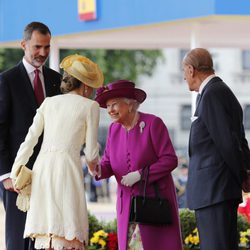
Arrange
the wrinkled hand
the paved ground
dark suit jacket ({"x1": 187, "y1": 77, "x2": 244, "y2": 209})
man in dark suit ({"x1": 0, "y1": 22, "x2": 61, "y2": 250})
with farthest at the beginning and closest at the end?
the paved ground
man in dark suit ({"x1": 0, "y1": 22, "x2": 61, "y2": 250})
the wrinkled hand
dark suit jacket ({"x1": 187, "y1": 77, "x2": 244, "y2": 209})

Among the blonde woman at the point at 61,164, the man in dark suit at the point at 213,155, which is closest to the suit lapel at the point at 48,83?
the blonde woman at the point at 61,164

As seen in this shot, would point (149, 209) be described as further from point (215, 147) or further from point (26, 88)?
point (26, 88)

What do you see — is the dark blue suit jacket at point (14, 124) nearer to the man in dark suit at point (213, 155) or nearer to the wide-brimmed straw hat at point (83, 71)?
the wide-brimmed straw hat at point (83, 71)

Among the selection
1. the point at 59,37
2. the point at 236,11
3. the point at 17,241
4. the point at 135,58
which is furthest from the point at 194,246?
the point at 135,58

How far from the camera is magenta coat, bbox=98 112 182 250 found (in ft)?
24.6

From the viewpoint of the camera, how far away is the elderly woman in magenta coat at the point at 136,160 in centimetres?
747

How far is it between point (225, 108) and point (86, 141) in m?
1.09

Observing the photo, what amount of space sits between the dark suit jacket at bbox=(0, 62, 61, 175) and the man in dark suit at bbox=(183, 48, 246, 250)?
4.09 ft

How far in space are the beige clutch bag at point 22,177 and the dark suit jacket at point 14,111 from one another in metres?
0.58

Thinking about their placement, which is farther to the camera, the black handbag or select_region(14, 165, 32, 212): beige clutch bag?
the black handbag

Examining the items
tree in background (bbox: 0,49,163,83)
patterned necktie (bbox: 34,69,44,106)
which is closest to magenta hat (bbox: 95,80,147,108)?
patterned necktie (bbox: 34,69,44,106)

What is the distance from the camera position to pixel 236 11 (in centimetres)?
1088

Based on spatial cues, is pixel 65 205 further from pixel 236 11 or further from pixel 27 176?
pixel 236 11

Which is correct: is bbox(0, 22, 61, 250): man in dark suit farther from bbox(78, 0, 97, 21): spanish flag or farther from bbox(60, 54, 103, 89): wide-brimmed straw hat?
bbox(78, 0, 97, 21): spanish flag
